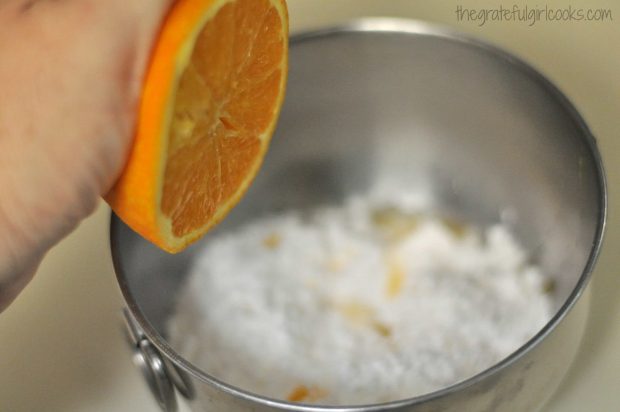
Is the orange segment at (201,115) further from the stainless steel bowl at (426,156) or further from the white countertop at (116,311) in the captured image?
the white countertop at (116,311)

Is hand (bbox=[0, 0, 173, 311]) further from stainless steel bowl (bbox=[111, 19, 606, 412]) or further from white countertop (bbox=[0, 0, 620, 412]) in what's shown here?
white countertop (bbox=[0, 0, 620, 412])

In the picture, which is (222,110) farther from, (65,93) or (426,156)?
(426,156)

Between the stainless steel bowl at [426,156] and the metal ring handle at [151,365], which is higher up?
the stainless steel bowl at [426,156]

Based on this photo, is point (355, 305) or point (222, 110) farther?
point (355, 305)

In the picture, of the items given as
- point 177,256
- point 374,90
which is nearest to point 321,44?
point 374,90

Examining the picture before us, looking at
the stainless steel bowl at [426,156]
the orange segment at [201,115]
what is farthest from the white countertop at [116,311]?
the orange segment at [201,115]

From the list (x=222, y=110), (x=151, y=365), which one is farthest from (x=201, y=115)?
(x=151, y=365)

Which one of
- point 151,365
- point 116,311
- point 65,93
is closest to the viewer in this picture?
point 65,93
